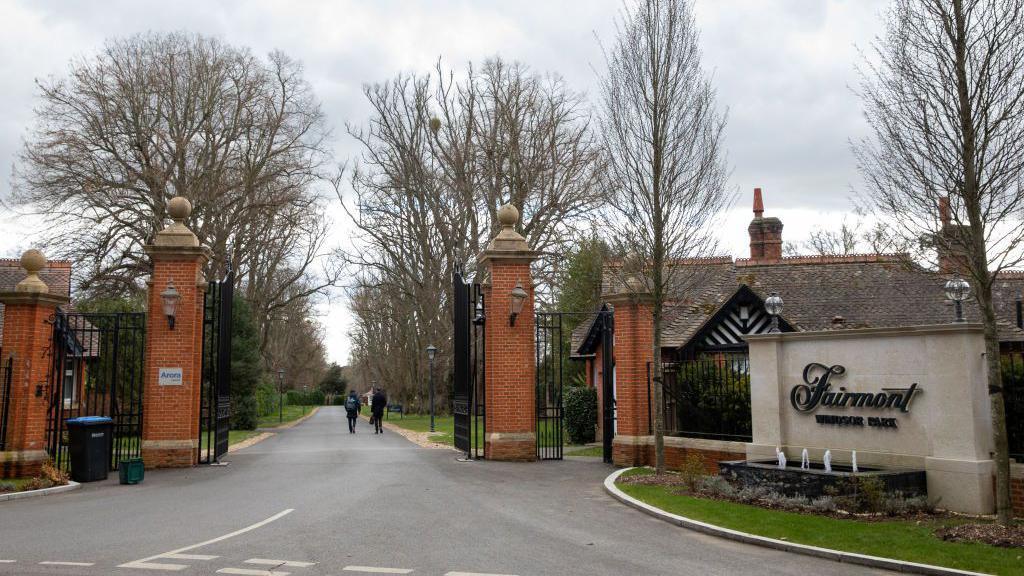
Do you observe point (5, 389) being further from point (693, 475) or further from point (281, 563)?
point (693, 475)

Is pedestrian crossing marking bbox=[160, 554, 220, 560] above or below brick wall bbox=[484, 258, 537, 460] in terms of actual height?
below

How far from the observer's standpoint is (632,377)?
51.0ft

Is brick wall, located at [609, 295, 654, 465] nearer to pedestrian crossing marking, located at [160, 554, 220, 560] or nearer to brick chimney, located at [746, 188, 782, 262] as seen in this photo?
A: pedestrian crossing marking, located at [160, 554, 220, 560]

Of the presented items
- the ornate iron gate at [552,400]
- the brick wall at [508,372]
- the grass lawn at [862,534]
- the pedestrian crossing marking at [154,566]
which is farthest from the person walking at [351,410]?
the pedestrian crossing marking at [154,566]

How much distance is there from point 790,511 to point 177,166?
28495 millimetres

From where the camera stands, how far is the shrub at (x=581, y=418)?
2425cm

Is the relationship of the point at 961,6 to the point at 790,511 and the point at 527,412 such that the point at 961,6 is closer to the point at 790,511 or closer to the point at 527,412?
the point at 790,511

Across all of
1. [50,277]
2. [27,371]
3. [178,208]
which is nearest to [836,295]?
[178,208]

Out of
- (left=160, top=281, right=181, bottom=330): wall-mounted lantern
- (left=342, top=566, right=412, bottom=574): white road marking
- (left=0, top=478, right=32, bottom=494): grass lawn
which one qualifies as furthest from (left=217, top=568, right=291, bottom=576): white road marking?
(left=160, top=281, right=181, bottom=330): wall-mounted lantern

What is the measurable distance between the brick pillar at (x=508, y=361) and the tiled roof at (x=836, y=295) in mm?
4714

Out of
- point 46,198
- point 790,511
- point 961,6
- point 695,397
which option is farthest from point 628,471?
point 46,198

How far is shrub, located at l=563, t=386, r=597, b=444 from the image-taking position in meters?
24.2

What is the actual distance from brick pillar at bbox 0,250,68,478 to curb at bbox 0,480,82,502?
3.86 ft

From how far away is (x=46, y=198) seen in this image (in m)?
28.2
